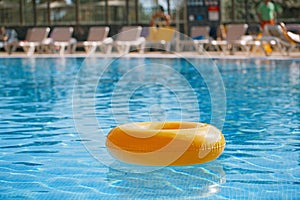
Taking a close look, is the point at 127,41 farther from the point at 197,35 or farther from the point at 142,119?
the point at 142,119

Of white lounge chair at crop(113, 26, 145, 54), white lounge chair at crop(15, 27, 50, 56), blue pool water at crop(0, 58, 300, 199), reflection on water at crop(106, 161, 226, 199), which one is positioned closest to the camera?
reflection on water at crop(106, 161, 226, 199)

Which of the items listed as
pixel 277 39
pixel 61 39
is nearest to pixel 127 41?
pixel 61 39

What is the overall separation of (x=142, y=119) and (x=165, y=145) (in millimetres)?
2624

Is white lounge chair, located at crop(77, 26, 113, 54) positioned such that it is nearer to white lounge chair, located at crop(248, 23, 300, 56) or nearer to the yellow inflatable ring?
white lounge chair, located at crop(248, 23, 300, 56)

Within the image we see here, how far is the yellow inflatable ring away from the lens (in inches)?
169

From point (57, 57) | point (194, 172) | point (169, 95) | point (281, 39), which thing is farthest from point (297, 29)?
point (194, 172)

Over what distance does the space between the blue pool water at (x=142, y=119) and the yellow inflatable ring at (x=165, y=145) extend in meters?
0.10

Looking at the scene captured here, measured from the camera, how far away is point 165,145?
429 cm

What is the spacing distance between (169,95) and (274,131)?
3321 millimetres

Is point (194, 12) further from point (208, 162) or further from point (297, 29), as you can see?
point (208, 162)

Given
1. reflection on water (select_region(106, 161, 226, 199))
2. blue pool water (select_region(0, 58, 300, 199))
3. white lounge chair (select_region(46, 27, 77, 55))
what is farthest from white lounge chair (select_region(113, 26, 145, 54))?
reflection on water (select_region(106, 161, 226, 199))

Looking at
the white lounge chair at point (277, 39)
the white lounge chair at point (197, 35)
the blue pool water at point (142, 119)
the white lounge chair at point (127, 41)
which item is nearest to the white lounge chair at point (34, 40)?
the white lounge chair at point (127, 41)

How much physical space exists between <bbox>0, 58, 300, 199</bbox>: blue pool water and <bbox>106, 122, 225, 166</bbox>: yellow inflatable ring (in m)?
0.10

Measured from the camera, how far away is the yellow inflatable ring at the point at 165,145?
4301mm
